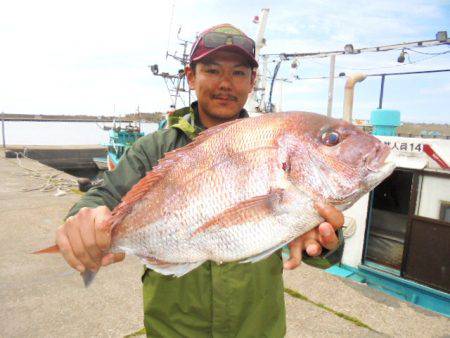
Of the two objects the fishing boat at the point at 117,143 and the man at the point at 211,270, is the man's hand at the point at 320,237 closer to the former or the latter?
the man at the point at 211,270

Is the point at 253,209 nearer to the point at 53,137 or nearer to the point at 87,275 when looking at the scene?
the point at 87,275

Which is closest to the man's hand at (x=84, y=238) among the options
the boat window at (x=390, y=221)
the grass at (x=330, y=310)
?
the grass at (x=330, y=310)

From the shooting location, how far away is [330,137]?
1377 millimetres

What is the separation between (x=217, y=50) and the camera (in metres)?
1.95

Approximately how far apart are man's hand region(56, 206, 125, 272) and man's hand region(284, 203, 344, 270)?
2.46ft

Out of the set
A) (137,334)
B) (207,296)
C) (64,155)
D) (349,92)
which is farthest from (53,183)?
(64,155)

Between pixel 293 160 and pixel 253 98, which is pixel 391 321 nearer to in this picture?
pixel 293 160

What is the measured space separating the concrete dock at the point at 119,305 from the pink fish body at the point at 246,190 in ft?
5.18

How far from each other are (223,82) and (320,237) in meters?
1.07

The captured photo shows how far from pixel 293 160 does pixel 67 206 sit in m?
5.69

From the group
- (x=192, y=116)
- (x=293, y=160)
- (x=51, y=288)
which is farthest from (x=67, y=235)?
(x=51, y=288)

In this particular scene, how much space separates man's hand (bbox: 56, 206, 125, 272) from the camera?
1376 millimetres

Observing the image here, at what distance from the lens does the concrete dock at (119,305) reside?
8.72 ft

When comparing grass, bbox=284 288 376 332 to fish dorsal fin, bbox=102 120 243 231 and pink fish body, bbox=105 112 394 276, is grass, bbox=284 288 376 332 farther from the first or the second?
fish dorsal fin, bbox=102 120 243 231
